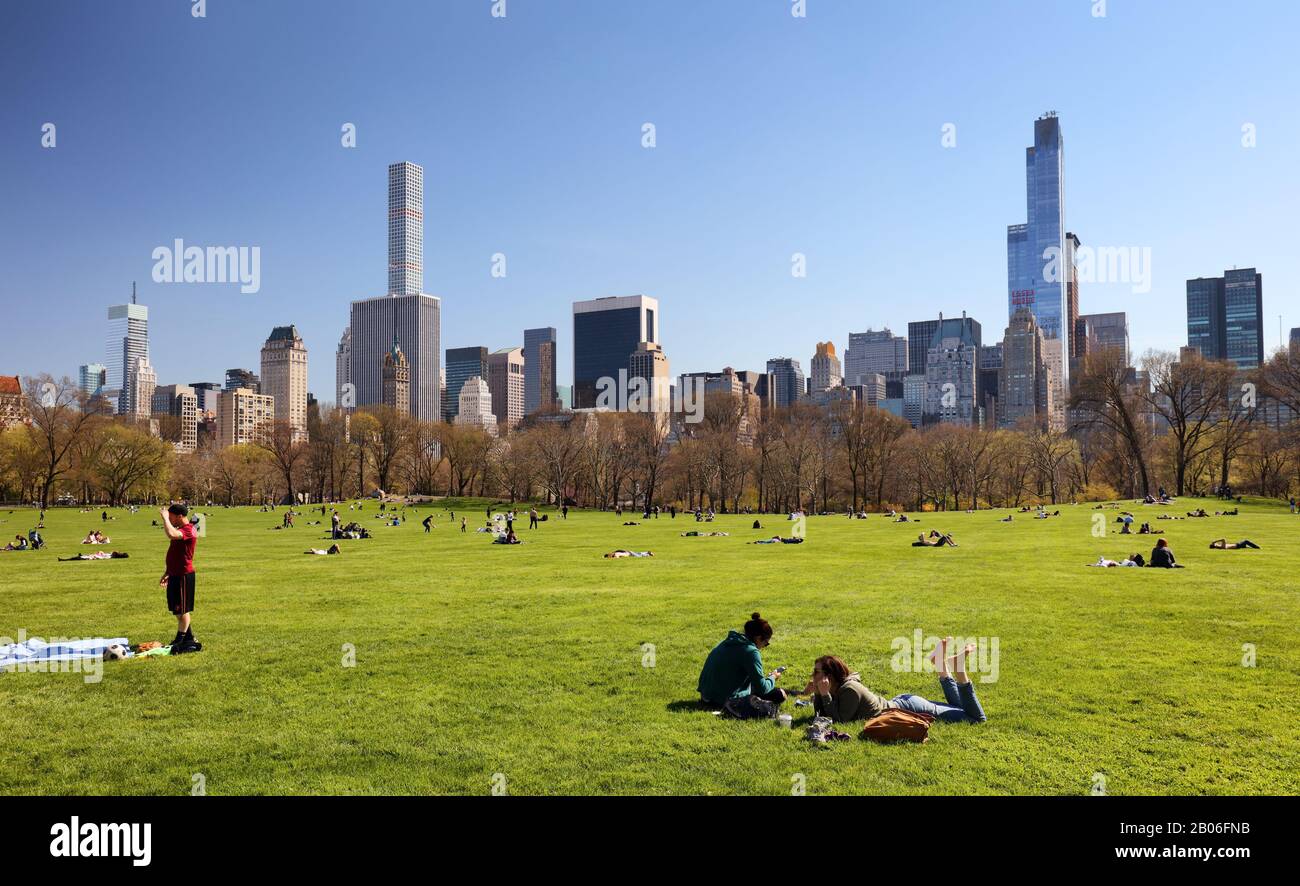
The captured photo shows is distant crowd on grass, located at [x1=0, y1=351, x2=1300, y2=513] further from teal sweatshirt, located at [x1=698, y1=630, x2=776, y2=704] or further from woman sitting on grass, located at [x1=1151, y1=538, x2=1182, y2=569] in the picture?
teal sweatshirt, located at [x1=698, y1=630, x2=776, y2=704]

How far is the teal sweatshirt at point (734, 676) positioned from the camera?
10120 millimetres

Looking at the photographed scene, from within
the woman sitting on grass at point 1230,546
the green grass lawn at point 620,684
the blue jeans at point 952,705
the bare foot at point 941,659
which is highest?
the bare foot at point 941,659

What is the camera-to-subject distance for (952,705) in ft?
32.2

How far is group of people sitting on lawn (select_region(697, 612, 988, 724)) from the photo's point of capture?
9594 millimetres

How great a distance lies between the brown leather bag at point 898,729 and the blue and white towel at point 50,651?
1151 cm

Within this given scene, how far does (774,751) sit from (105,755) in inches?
277

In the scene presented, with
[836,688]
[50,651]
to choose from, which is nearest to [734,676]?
[836,688]

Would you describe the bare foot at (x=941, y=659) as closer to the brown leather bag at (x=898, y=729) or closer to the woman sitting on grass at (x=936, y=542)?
the brown leather bag at (x=898, y=729)

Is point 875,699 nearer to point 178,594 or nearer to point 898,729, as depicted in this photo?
point 898,729

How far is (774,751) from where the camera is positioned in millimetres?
8672

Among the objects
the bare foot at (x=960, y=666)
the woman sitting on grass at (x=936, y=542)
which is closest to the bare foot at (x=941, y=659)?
the bare foot at (x=960, y=666)

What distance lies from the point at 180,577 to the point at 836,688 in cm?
1081

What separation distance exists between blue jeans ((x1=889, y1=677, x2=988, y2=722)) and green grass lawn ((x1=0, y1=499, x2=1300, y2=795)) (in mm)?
345
